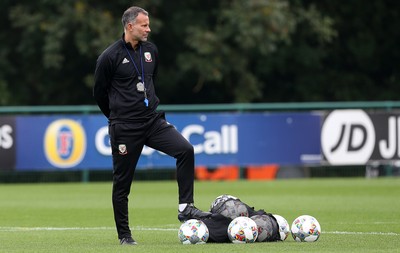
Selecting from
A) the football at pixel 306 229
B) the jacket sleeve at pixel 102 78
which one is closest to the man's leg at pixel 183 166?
the jacket sleeve at pixel 102 78

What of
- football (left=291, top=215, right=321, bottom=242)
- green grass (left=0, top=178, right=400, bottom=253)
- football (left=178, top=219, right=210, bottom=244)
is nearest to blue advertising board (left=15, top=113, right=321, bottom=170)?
green grass (left=0, top=178, right=400, bottom=253)

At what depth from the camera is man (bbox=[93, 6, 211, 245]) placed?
10828 mm

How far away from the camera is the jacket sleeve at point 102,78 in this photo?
10.8m

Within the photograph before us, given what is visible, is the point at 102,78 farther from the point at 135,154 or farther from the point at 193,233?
the point at 193,233

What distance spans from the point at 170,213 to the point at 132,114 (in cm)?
559

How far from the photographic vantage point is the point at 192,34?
3103 centimetres

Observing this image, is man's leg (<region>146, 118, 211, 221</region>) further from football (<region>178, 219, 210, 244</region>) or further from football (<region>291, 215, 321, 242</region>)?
football (<region>291, 215, 321, 242</region>)

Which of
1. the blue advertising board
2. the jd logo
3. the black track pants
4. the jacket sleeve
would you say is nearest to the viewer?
Answer: the jacket sleeve

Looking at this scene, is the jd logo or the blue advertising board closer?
the blue advertising board

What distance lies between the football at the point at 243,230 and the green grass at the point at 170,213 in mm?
162

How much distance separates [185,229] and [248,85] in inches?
839

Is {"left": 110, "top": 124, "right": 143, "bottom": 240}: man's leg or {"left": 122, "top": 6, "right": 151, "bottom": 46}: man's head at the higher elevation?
{"left": 122, "top": 6, "right": 151, "bottom": 46}: man's head

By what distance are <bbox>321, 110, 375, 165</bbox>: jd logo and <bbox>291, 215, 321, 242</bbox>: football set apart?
49.9ft

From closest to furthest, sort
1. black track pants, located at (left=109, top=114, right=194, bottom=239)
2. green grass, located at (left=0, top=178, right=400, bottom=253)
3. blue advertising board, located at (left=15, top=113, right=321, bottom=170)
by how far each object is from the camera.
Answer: green grass, located at (left=0, top=178, right=400, bottom=253) → black track pants, located at (left=109, top=114, right=194, bottom=239) → blue advertising board, located at (left=15, top=113, right=321, bottom=170)
